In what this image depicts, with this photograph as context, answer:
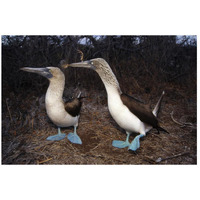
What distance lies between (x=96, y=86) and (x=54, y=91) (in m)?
1.65

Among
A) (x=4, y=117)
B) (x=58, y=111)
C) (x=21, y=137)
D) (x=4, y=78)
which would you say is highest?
(x=4, y=78)

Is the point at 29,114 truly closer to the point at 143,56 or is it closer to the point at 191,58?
the point at 143,56

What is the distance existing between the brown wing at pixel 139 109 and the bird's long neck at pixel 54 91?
935mm

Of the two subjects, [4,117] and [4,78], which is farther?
[4,78]

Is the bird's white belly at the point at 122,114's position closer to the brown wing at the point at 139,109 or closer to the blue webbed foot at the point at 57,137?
the brown wing at the point at 139,109

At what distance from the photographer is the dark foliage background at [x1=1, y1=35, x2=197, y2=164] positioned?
87.7 inches

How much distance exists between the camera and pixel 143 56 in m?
3.47

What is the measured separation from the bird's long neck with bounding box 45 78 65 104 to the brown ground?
67cm

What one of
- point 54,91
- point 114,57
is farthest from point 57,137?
point 114,57

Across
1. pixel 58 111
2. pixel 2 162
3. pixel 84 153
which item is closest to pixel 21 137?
pixel 2 162

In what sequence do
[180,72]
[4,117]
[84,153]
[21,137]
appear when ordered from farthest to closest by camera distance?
[180,72] < [4,117] < [21,137] < [84,153]

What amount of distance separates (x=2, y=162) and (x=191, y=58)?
3775 millimetres

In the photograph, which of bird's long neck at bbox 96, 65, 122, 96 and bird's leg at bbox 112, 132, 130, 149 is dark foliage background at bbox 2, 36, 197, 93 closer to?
bird's long neck at bbox 96, 65, 122, 96

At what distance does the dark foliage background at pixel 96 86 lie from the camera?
223 cm
